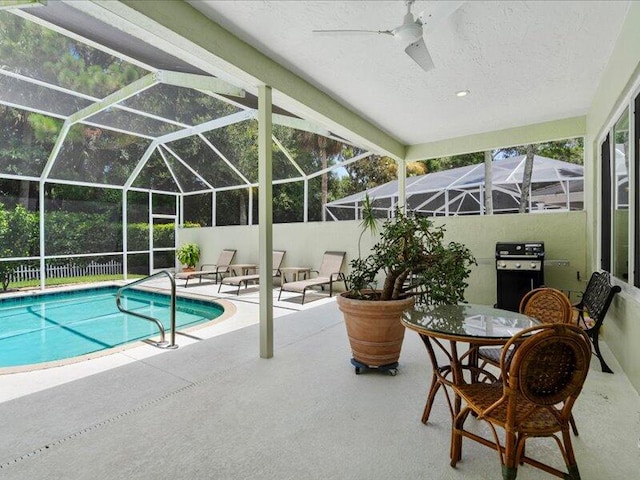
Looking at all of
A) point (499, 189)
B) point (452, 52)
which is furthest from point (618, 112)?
point (499, 189)

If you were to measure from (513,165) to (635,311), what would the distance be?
7904 millimetres

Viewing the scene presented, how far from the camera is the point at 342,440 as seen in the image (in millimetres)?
2219

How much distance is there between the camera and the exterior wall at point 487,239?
5770 millimetres

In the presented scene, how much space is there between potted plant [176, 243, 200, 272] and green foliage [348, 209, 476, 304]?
8776 millimetres

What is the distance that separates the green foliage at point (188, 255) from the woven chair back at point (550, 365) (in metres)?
10.7

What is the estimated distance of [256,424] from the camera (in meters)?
2.41

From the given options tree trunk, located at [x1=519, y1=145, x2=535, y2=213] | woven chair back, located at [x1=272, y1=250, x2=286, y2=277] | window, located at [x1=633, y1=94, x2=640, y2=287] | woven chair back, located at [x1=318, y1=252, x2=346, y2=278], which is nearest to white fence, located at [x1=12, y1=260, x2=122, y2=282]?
woven chair back, located at [x1=272, y1=250, x2=286, y2=277]

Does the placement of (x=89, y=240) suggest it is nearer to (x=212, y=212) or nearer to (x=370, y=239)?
(x=212, y=212)

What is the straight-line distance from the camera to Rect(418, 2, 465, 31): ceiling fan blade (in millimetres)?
2602

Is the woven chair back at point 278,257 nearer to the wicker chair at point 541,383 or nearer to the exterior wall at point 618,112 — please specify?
Result: the exterior wall at point 618,112

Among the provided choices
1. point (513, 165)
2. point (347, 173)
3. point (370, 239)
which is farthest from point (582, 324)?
point (347, 173)

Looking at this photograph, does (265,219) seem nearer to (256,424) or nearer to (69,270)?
(256,424)

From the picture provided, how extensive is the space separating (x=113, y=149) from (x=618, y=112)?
31.2 feet

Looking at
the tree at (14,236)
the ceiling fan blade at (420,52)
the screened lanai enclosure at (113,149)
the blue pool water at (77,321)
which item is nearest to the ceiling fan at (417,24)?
the ceiling fan blade at (420,52)
